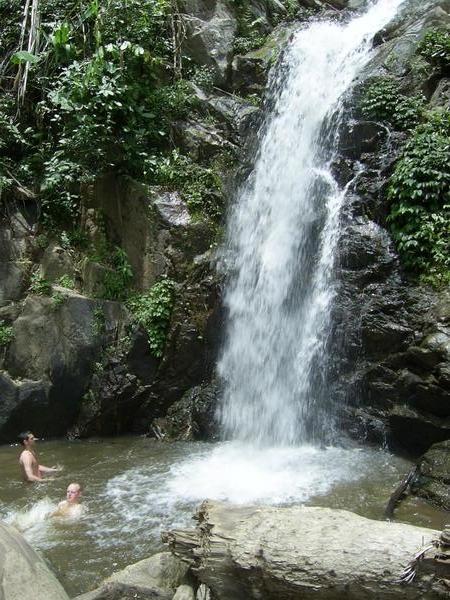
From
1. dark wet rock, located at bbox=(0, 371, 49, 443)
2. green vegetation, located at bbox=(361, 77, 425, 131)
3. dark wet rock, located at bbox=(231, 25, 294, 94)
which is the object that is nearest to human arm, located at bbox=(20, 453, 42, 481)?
dark wet rock, located at bbox=(0, 371, 49, 443)

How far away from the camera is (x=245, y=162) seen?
10.9 metres

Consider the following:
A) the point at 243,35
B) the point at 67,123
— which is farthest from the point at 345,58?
the point at 67,123

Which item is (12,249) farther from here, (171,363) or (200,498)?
(200,498)

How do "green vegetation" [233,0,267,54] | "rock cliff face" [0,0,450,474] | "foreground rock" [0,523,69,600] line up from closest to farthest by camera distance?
"foreground rock" [0,523,69,600], "rock cliff face" [0,0,450,474], "green vegetation" [233,0,267,54]

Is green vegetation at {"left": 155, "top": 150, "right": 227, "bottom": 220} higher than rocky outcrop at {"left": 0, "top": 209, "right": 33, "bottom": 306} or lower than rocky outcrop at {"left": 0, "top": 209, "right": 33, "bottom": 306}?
higher

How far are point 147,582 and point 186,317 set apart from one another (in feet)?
17.8

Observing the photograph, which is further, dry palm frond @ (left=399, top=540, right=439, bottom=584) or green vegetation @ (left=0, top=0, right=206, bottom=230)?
green vegetation @ (left=0, top=0, right=206, bottom=230)

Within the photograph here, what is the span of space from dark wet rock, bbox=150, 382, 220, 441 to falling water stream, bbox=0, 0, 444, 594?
0.22 metres

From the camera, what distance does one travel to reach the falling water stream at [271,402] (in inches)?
226

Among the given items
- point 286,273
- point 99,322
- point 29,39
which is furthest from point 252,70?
point 99,322

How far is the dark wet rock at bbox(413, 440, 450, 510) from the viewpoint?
5844 mm

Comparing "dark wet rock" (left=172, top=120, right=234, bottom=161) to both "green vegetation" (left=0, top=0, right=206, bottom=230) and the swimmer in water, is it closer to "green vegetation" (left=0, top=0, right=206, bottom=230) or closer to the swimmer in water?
"green vegetation" (left=0, top=0, right=206, bottom=230)

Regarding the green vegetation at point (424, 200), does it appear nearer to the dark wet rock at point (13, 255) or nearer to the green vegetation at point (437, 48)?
the green vegetation at point (437, 48)

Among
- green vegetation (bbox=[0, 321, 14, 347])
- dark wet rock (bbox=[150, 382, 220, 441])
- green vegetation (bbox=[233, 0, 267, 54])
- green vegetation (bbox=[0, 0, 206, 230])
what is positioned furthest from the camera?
green vegetation (bbox=[233, 0, 267, 54])
